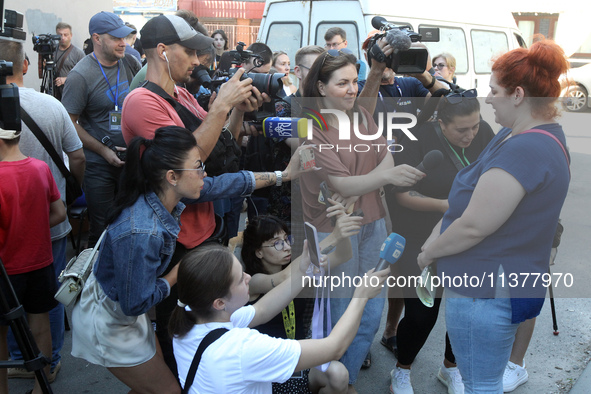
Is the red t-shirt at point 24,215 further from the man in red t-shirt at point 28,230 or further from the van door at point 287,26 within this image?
the van door at point 287,26

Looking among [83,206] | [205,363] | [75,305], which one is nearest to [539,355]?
[205,363]

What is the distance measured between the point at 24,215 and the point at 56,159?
53cm

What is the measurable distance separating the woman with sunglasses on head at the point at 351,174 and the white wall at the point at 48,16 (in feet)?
20.0

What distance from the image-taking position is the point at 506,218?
75.6 inches

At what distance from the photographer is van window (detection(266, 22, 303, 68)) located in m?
6.57

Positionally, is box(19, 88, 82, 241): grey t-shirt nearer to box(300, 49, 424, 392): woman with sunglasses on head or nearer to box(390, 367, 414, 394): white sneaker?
box(300, 49, 424, 392): woman with sunglasses on head

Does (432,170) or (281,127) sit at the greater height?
(281,127)

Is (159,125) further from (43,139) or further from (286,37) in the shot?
(286,37)

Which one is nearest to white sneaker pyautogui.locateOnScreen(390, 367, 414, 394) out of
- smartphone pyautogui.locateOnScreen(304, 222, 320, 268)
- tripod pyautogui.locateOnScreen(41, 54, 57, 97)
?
smartphone pyautogui.locateOnScreen(304, 222, 320, 268)

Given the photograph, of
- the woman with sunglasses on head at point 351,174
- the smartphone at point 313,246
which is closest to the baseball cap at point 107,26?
the woman with sunglasses on head at point 351,174

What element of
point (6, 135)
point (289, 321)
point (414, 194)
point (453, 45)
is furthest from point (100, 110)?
point (453, 45)

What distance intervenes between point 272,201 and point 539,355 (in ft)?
6.42

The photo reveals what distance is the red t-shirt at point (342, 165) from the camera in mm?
2615

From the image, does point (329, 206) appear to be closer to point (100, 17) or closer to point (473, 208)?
point (473, 208)
